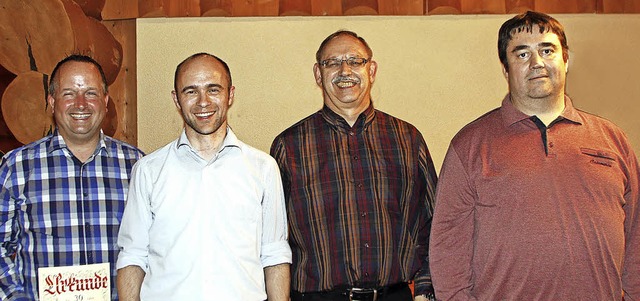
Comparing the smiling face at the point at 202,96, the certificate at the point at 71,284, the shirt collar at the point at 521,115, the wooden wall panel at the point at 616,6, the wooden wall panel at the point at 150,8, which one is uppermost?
the wooden wall panel at the point at 150,8

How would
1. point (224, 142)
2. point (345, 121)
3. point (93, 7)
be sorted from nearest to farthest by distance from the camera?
1. point (224, 142)
2. point (345, 121)
3. point (93, 7)

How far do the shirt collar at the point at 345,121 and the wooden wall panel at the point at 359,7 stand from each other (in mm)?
1692

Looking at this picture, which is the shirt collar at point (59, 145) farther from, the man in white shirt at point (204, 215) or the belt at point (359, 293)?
the belt at point (359, 293)

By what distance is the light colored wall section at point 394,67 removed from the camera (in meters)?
4.30

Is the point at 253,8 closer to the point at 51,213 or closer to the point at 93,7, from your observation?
the point at 93,7

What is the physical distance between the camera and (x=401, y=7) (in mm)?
4363

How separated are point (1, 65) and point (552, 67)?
7.97 ft

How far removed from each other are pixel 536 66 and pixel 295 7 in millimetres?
2275

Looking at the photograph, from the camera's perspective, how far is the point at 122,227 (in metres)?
2.48

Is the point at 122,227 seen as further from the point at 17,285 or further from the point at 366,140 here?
the point at 366,140

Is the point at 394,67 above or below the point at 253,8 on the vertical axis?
below

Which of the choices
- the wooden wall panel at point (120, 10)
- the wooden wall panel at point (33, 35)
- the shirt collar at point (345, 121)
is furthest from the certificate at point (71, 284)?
the wooden wall panel at point (120, 10)

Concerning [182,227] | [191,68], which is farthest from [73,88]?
[182,227]

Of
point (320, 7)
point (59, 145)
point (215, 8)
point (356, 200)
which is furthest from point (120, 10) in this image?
point (356, 200)
